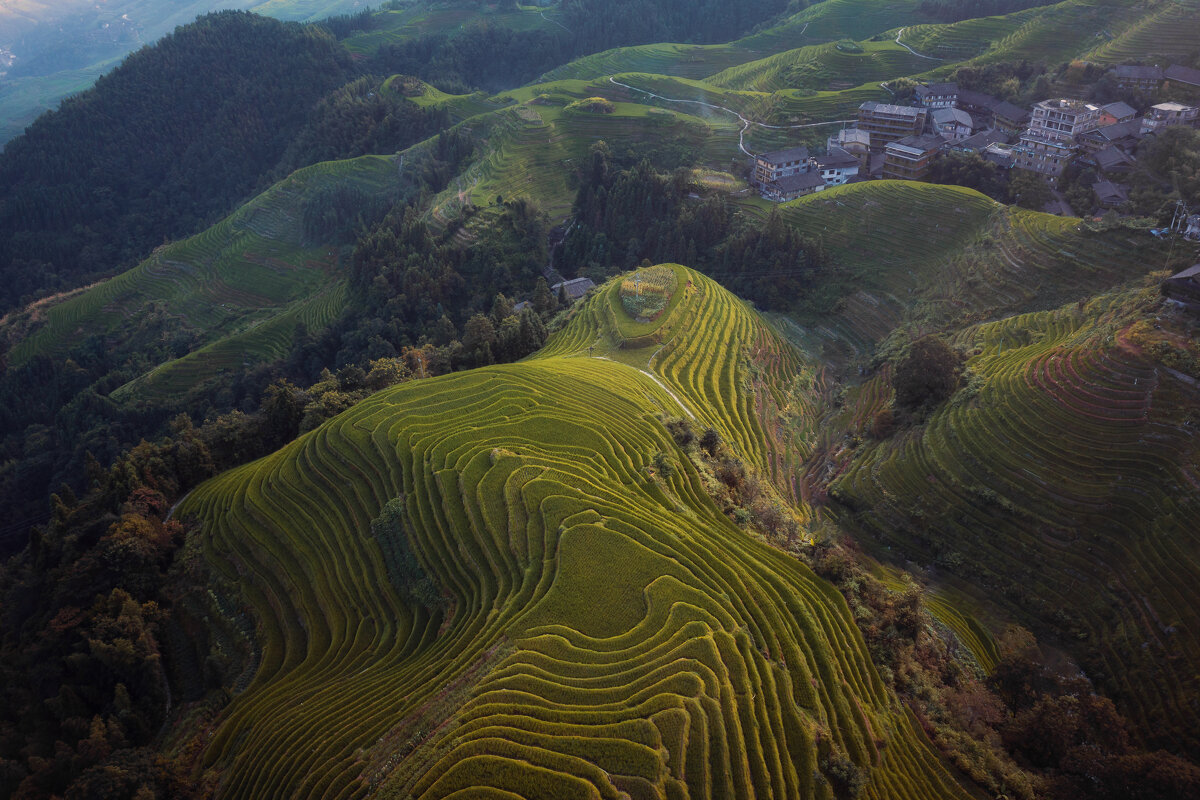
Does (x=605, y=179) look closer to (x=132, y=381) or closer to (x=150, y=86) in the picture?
(x=132, y=381)

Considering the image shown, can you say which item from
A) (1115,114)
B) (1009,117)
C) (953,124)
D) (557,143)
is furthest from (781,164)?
(1115,114)

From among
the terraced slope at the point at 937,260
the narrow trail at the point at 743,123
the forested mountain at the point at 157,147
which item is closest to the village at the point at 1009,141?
the narrow trail at the point at 743,123

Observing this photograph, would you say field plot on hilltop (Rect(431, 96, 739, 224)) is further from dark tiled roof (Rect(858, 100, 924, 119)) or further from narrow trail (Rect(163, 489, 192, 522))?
narrow trail (Rect(163, 489, 192, 522))

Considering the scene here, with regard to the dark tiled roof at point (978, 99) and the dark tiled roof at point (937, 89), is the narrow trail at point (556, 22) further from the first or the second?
the dark tiled roof at point (978, 99)

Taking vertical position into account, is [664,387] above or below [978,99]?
below

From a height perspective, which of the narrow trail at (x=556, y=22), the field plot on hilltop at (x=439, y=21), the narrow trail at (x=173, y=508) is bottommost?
the narrow trail at (x=173, y=508)

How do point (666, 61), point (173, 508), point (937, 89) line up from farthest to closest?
point (666, 61)
point (937, 89)
point (173, 508)

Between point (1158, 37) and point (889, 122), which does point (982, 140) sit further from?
point (1158, 37)

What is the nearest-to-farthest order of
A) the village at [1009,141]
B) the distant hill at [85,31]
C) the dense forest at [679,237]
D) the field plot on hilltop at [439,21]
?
the dense forest at [679,237]
the village at [1009,141]
the field plot on hilltop at [439,21]
the distant hill at [85,31]
